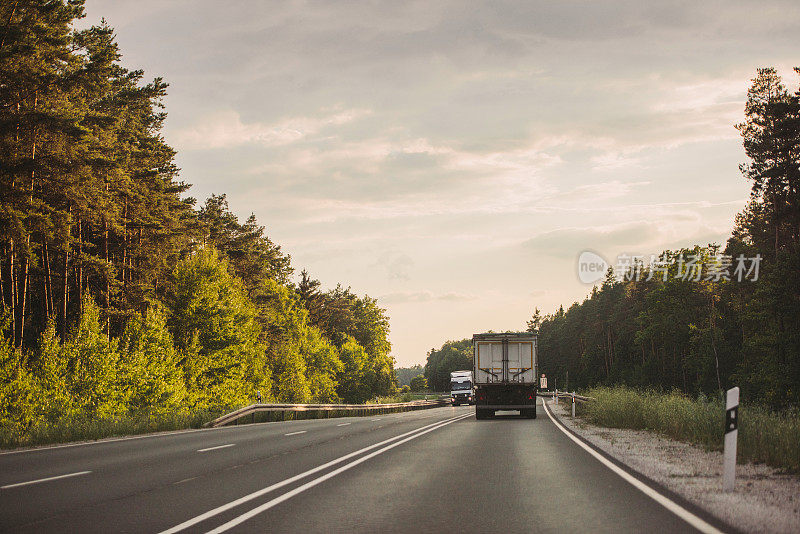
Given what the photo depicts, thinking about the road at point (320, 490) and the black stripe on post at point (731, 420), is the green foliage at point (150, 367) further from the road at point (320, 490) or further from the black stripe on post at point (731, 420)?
the black stripe on post at point (731, 420)

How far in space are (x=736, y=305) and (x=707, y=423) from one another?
58.0m

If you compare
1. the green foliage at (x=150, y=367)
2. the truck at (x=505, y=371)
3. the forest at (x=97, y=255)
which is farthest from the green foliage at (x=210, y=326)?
the truck at (x=505, y=371)

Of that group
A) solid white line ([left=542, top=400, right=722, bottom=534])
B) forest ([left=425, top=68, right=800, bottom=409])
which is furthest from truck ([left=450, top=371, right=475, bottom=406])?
solid white line ([left=542, top=400, right=722, bottom=534])

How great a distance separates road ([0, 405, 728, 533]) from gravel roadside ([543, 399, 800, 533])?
0.56 m

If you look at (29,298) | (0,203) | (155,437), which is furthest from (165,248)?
(155,437)

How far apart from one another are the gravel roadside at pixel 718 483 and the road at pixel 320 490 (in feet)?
1.85

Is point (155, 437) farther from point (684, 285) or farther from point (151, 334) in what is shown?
point (684, 285)

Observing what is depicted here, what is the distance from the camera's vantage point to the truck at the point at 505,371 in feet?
96.5

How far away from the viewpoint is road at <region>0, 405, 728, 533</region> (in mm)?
7086

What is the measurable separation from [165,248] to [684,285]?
65738 millimetres

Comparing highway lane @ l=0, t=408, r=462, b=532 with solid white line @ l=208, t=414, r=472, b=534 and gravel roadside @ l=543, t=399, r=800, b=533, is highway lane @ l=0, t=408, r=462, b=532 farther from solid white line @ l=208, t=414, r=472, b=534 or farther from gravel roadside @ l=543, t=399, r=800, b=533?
gravel roadside @ l=543, t=399, r=800, b=533

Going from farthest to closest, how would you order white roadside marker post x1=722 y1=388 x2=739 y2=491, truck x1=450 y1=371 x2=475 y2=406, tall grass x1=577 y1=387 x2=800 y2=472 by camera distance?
truck x1=450 y1=371 x2=475 y2=406
tall grass x1=577 y1=387 x2=800 y2=472
white roadside marker post x1=722 y1=388 x2=739 y2=491

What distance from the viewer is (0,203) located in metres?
28.1

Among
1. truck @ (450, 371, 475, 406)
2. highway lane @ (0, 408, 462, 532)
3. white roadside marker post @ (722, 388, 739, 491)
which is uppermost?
white roadside marker post @ (722, 388, 739, 491)
